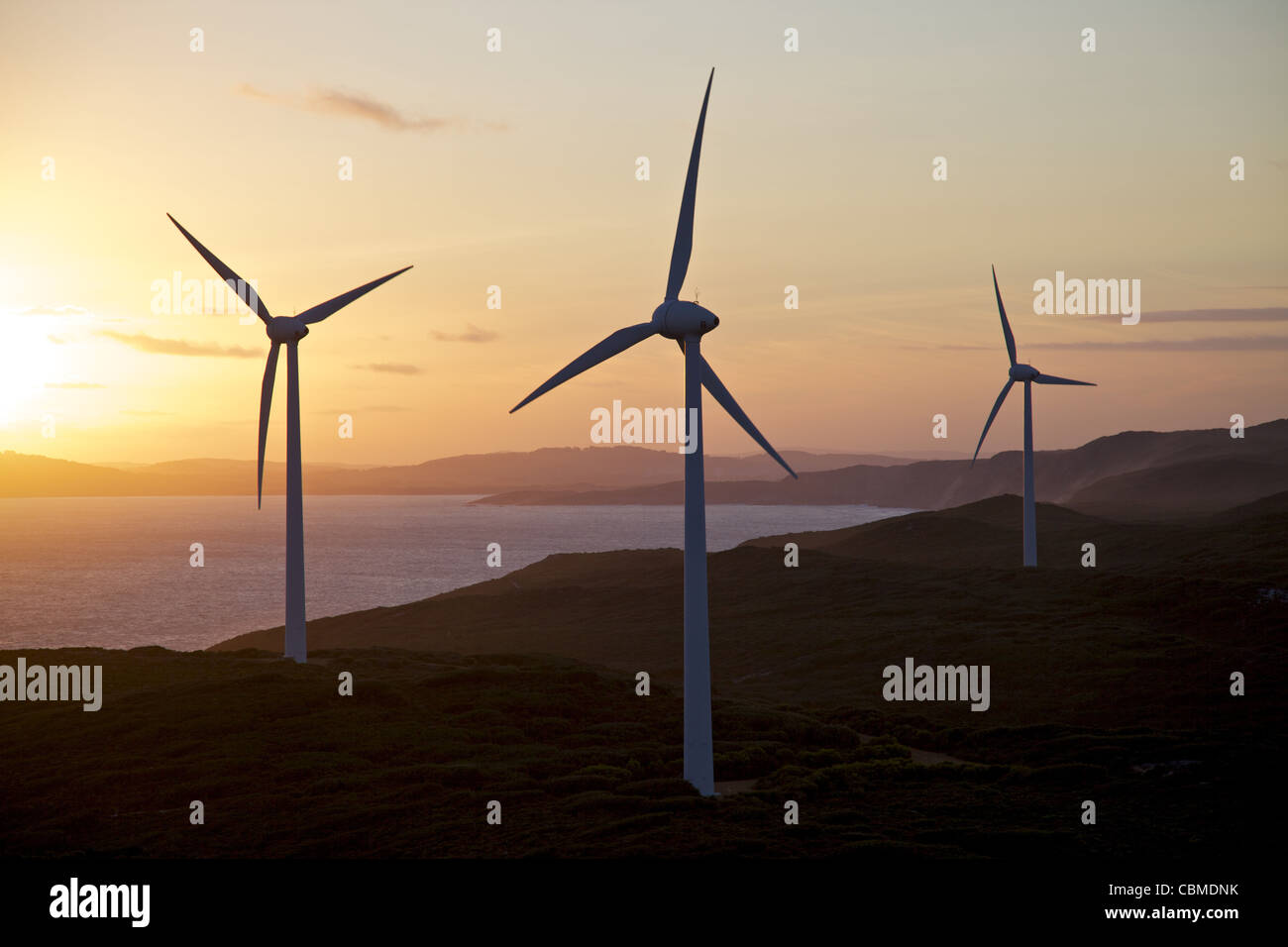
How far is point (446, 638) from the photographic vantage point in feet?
383

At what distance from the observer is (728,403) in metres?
40.8

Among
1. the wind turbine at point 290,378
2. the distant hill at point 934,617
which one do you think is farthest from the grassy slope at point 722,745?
the wind turbine at point 290,378

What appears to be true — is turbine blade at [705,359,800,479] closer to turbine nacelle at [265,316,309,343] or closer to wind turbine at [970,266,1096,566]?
turbine nacelle at [265,316,309,343]

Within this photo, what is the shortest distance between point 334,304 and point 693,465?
35.8 metres

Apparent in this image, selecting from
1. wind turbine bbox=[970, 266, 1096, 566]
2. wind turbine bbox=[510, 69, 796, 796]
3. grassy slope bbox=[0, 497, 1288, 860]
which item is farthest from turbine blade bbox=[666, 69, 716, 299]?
wind turbine bbox=[970, 266, 1096, 566]

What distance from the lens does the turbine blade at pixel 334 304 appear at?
202 ft

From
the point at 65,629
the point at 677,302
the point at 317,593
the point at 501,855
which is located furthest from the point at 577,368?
the point at 317,593

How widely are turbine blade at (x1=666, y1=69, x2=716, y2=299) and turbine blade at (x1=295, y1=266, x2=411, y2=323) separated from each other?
87.3ft

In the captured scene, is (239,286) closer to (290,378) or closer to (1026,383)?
(290,378)

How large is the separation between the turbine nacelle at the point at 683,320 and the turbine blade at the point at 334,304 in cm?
2892

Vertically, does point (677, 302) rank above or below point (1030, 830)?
above

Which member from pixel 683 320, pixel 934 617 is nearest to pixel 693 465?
pixel 683 320
